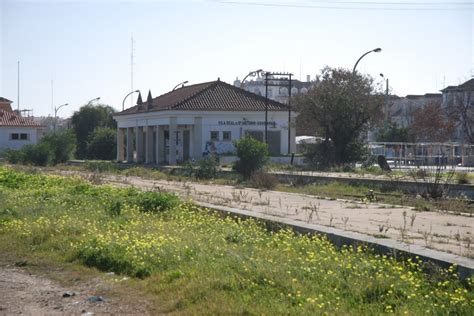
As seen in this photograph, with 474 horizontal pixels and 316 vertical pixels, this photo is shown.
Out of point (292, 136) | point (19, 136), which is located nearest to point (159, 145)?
point (292, 136)

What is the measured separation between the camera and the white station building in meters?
53.1

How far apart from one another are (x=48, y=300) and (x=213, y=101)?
46837mm

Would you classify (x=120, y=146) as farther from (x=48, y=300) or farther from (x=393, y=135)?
(x=48, y=300)

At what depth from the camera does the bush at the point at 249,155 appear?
110 ft

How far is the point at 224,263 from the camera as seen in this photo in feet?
28.8

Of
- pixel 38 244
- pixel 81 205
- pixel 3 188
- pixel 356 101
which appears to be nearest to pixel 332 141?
pixel 356 101

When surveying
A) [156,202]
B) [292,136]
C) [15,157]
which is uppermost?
[292,136]

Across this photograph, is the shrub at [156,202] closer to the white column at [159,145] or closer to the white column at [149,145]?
the white column at [159,145]

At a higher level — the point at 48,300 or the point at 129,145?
the point at 129,145

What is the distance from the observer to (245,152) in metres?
33.8

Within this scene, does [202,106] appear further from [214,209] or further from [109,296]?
[109,296]

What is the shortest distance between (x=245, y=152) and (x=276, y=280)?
85.6ft

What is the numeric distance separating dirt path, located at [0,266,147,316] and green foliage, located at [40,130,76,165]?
46121 millimetres

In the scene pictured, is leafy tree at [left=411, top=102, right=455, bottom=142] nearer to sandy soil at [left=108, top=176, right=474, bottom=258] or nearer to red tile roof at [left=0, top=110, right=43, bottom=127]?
red tile roof at [left=0, top=110, right=43, bottom=127]
